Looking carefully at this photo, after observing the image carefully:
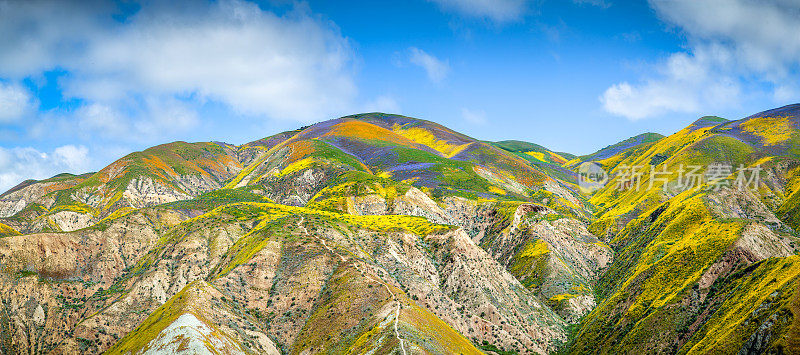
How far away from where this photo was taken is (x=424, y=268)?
299 ft

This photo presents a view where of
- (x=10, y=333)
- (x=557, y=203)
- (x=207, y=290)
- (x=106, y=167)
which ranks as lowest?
(x=557, y=203)

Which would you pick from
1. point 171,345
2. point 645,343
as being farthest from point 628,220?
point 171,345

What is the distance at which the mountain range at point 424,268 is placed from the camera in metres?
62.7

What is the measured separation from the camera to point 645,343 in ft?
217

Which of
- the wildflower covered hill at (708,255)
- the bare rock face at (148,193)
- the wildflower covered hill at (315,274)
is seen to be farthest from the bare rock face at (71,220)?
the wildflower covered hill at (708,255)

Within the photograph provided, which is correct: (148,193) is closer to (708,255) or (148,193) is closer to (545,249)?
(545,249)

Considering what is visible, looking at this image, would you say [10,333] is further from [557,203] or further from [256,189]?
[557,203]

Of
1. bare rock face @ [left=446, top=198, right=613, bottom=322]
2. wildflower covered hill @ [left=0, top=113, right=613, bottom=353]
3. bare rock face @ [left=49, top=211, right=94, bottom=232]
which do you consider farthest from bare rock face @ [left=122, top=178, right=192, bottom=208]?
bare rock face @ [left=446, top=198, right=613, bottom=322]

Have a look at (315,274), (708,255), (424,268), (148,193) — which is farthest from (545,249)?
(148,193)

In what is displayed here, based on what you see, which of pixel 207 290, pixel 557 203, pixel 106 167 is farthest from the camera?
pixel 106 167

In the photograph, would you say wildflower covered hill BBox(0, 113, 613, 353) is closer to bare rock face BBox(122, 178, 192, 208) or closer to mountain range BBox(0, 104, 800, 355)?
mountain range BBox(0, 104, 800, 355)

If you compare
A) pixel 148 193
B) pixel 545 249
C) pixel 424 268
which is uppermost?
pixel 148 193

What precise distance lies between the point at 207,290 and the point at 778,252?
84443 millimetres

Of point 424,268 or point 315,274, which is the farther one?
point 424,268
